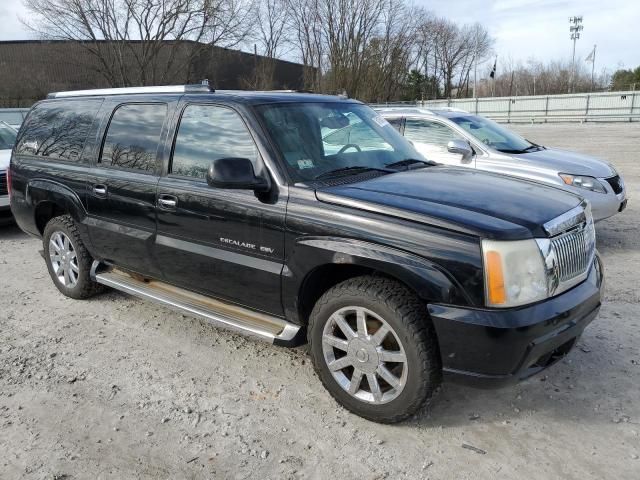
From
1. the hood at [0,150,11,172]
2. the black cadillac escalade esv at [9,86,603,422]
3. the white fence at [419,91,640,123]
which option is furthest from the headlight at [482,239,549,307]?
the white fence at [419,91,640,123]

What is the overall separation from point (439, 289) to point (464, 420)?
968 millimetres

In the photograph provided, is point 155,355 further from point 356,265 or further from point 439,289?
point 439,289

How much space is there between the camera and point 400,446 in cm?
291

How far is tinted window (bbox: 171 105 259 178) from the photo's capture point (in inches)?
139

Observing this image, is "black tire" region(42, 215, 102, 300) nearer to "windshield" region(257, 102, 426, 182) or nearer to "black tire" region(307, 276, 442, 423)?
"windshield" region(257, 102, 426, 182)

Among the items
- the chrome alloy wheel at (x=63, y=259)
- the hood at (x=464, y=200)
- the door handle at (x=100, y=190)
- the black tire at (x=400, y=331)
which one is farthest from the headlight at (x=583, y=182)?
the chrome alloy wheel at (x=63, y=259)

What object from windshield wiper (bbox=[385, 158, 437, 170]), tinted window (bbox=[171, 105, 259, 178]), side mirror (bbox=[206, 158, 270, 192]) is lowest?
windshield wiper (bbox=[385, 158, 437, 170])

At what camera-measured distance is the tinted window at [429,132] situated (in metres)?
7.47

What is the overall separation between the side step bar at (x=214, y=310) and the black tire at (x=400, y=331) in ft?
1.07

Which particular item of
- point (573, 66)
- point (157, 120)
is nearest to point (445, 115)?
point (157, 120)

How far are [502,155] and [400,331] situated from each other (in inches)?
188

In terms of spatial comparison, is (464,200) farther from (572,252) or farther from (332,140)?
(332,140)

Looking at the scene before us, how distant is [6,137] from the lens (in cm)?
945

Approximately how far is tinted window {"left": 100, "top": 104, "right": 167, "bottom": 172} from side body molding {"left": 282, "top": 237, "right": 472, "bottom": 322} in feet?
5.06
